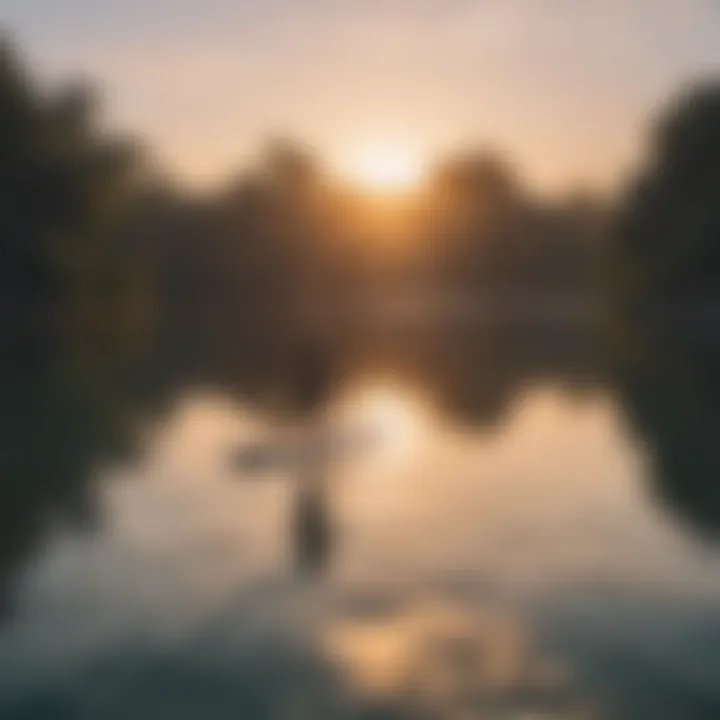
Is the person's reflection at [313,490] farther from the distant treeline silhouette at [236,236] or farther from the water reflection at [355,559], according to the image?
the distant treeline silhouette at [236,236]

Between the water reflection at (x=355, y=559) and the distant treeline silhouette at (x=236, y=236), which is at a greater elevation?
the distant treeline silhouette at (x=236, y=236)

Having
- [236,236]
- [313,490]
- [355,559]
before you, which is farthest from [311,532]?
[236,236]

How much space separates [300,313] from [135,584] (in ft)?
104

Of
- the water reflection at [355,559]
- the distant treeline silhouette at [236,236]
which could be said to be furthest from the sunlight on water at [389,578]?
the distant treeline silhouette at [236,236]

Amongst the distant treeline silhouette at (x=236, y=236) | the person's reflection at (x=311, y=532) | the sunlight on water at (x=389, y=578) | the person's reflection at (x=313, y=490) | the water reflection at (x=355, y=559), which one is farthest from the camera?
the distant treeline silhouette at (x=236, y=236)

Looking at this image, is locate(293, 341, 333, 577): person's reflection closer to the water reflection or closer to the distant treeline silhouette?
the water reflection

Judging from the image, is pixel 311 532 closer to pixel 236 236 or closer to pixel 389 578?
pixel 389 578

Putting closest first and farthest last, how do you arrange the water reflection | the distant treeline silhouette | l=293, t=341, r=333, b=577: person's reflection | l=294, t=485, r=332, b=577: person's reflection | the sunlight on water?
the water reflection → the sunlight on water → l=294, t=485, r=332, b=577: person's reflection → l=293, t=341, r=333, b=577: person's reflection → the distant treeline silhouette

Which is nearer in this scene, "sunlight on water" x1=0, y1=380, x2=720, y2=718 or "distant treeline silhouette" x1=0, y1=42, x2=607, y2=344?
"sunlight on water" x1=0, y1=380, x2=720, y2=718

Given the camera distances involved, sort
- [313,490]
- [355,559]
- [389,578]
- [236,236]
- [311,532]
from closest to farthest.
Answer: [389,578]
[355,559]
[311,532]
[313,490]
[236,236]

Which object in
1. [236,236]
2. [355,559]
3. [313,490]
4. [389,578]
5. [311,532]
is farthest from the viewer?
[236,236]

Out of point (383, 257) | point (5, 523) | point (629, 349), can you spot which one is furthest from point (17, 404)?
point (383, 257)

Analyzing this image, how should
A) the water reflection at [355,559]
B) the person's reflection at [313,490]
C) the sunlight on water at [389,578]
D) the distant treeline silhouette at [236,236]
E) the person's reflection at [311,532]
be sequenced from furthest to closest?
the distant treeline silhouette at [236,236] → the person's reflection at [313,490] → the person's reflection at [311,532] → the sunlight on water at [389,578] → the water reflection at [355,559]

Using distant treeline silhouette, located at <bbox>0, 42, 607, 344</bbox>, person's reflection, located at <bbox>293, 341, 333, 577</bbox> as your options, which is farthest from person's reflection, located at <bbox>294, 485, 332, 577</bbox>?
distant treeline silhouette, located at <bbox>0, 42, 607, 344</bbox>
